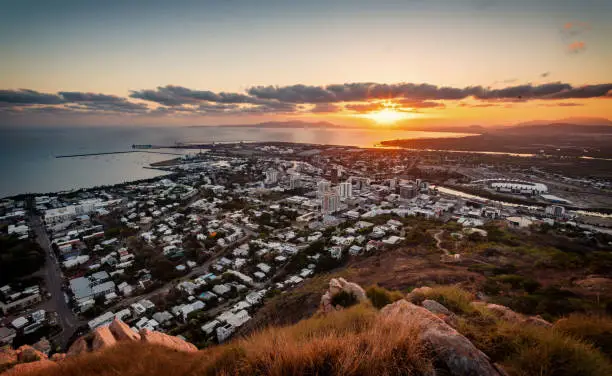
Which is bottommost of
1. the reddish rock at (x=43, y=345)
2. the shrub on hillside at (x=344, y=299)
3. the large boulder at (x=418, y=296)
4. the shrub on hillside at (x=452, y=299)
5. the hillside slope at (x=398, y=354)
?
the reddish rock at (x=43, y=345)

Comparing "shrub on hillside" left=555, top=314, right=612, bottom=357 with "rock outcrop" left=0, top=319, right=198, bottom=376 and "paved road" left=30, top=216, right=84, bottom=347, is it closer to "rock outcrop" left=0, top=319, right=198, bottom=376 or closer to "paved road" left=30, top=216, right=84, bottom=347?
"rock outcrop" left=0, top=319, right=198, bottom=376

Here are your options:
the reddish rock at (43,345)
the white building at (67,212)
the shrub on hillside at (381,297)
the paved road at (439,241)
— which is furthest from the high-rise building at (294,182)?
the shrub on hillside at (381,297)

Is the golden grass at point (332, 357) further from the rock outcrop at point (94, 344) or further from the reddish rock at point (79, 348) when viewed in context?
the reddish rock at point (79, 348)

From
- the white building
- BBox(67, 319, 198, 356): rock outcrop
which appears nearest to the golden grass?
BBox(67, 319, 198, 356): rock outcrop

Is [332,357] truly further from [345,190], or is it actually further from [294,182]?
[294,182]

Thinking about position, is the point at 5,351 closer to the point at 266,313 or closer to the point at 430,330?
the point at 430,330

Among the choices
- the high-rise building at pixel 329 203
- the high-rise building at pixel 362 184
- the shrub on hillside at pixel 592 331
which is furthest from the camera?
the high-rise building at pixel 362 184

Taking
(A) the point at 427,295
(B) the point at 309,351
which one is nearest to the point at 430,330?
(B) the point at 309,351

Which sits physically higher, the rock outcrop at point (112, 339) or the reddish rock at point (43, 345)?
the rock outcrop at point (112, 339)
